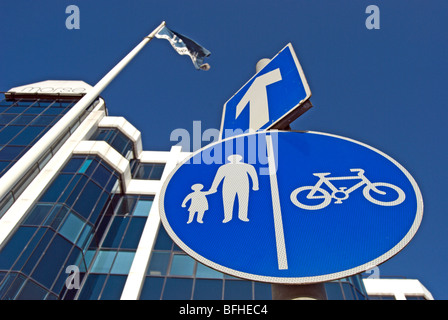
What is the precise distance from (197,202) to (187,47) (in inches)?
379

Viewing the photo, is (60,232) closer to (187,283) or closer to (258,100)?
(187,283)

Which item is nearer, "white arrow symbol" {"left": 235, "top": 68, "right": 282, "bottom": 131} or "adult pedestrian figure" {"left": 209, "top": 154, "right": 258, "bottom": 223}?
"adult pedestrian figure" {"left": 209, "top": 154, "right": 258, "bottom": 223}

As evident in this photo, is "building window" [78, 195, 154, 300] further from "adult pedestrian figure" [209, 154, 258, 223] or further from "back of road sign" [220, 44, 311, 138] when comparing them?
"adult pedestrian figure" [209, 154, 258, 223]

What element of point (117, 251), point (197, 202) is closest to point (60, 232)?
point (117, 251)

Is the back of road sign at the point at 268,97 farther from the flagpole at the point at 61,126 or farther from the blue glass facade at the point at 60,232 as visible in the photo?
the blue glass facade at the point at 60,232

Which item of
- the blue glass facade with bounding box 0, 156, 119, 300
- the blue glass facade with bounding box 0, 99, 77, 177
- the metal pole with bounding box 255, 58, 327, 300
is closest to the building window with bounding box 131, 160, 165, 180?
the blue glass facade with bounding box 0, 156, 119, 300

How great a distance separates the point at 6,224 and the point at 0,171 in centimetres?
359

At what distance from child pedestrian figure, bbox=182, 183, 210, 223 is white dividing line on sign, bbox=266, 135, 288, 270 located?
18.0 inches

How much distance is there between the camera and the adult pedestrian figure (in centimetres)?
212

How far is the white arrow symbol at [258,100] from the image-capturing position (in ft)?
9.91

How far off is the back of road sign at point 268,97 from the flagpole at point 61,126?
2.95 m

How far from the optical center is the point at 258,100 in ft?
10.8

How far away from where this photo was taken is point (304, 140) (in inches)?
104
